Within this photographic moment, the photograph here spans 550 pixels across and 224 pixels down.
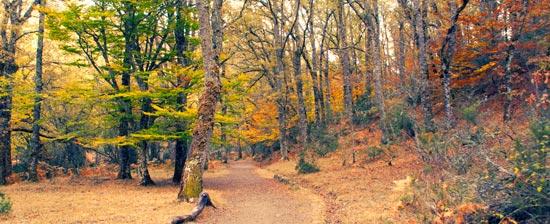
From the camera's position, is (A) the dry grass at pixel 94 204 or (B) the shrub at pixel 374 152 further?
(B) the shrub at pixel 374 152

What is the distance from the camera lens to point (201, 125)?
13.1 metres

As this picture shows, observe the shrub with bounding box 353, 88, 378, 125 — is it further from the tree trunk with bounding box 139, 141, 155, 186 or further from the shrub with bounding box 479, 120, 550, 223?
the shrub with bounding box 479, 120, 550, 223

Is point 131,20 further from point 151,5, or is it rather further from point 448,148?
point 448,148

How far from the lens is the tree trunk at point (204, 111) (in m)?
12.6

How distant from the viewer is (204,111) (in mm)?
13234

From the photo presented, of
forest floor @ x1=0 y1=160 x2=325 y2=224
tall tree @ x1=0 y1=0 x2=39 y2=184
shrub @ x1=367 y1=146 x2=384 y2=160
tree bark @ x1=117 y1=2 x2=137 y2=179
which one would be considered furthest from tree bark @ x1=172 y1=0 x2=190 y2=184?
shrub @ x1=367 y1=146 x2=384 y2=160

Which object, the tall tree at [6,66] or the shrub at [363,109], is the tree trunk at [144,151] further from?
the shrub at [363,109]

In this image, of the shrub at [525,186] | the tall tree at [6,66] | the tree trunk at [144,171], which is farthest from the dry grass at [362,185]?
the tall tree at [6,66]

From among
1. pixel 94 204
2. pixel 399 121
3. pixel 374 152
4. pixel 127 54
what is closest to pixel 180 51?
pixel 127 54

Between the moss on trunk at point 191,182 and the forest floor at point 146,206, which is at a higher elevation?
the moss on trunk at point 191,182

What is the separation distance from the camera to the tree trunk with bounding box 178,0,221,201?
1262 cm

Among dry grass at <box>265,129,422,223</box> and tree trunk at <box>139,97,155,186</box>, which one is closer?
dry grass at <box>265,129,422,223</box>

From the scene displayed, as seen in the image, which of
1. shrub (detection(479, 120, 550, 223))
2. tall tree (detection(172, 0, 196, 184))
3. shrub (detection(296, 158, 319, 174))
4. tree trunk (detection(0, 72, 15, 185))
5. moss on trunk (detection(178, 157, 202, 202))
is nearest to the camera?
shrub (detection(479, 120, 550, 223))

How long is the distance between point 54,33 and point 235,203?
A: 10929mm
